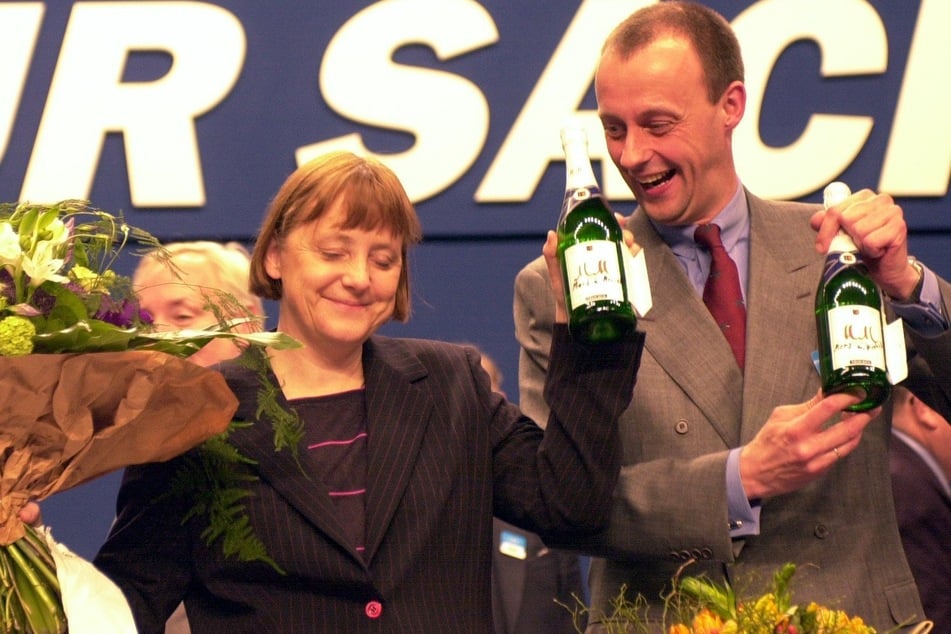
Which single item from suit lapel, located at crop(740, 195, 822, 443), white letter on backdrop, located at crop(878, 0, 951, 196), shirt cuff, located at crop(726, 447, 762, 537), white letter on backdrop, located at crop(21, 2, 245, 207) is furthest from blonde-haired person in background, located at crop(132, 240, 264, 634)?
white letter on backdrop, located at crop(878, 0, 951, 196)

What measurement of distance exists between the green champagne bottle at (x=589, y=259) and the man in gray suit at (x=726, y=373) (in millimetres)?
163

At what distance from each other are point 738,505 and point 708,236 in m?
0.43

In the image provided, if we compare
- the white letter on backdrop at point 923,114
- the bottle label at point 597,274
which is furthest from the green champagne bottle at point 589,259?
the white letter on backdrop at point 923,114

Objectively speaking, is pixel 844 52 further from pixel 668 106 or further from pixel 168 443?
pixel 168 443

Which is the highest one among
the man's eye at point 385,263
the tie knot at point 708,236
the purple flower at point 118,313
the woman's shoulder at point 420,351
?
the tie knot at point 708,236

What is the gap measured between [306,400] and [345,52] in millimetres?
2599

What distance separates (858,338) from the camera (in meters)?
1.83

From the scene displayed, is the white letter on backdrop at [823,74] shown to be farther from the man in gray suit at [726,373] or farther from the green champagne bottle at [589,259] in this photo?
the green champagne bottle at [589,259]

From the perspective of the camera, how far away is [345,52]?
4441mm

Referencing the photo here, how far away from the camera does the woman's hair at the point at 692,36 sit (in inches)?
87.9

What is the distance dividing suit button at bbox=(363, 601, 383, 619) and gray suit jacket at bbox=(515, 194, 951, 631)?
0.33m

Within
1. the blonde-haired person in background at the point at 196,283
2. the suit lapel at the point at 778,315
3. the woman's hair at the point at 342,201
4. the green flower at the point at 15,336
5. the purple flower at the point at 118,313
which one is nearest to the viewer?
the green flower at the point at 15,336

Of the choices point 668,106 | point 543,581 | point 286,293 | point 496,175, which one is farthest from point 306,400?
point 496,175

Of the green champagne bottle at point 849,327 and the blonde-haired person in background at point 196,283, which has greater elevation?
the green champagne bottle at point 849,327
